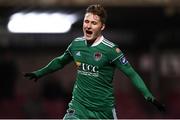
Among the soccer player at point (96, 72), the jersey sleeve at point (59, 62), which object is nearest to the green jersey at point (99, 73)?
the soccer player at point (96, 72)

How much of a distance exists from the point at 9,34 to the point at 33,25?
86 centimetres

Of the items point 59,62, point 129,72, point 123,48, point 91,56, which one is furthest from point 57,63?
point 123,48

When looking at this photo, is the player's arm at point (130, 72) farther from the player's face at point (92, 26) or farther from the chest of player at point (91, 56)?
the player's face at point (92, 26)

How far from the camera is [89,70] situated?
6211 mm

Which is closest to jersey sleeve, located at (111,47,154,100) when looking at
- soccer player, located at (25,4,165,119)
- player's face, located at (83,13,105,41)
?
soccer player, located at (25,4,165,119)

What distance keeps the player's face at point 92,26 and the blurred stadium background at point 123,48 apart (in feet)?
25.1

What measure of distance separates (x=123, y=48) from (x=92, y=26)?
34.2 feet

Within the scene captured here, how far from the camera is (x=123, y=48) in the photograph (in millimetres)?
16531

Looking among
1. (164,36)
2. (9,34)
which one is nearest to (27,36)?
(9,34)

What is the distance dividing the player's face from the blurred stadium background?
7657 mm

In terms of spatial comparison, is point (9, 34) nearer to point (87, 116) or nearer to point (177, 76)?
point (177, 76)

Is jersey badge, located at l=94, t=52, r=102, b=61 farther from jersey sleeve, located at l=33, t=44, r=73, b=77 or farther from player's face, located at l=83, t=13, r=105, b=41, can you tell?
jersey sleeve, located at l=33, t=44, r=73, b=77

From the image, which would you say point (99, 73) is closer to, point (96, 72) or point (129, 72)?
point (96, 72)

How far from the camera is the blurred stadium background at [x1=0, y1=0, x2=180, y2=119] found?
572 inches
